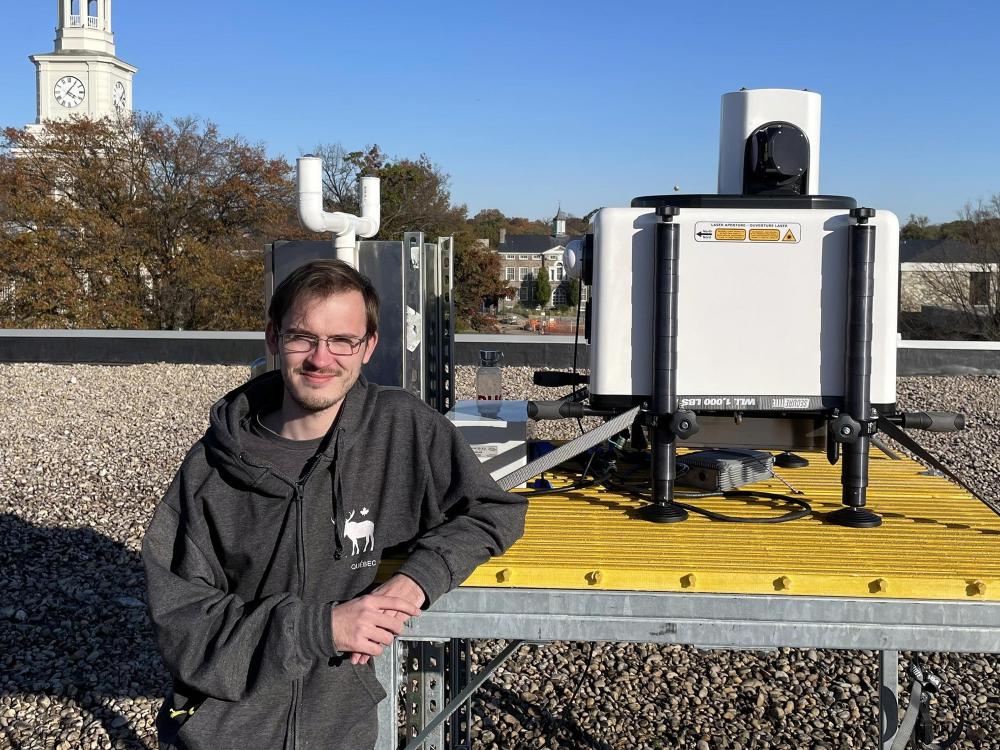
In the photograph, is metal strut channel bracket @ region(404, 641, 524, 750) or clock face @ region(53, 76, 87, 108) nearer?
metal strut channel bracket @ region(404, 641, 524, 750)

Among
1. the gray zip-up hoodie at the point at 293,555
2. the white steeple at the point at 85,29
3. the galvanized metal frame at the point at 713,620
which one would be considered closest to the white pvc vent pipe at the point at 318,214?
the gray zip-up hoodie at the point at 293,555

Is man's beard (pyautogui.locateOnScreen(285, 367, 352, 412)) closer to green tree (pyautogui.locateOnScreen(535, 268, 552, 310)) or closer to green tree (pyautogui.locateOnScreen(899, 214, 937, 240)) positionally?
green tree (pyautogui.locateOnScreen(899, 214, 937, 240))

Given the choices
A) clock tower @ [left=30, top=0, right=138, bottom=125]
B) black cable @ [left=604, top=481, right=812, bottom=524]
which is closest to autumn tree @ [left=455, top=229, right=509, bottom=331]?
black cable @ [left=604, top=481, right=812, bottom=524]

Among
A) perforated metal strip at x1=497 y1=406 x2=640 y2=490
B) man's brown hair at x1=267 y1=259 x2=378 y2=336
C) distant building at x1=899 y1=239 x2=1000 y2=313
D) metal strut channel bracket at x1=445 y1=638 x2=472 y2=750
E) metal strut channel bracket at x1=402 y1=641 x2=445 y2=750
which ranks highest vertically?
distant building at x1=899 y1=239 x2=1000 y2=313

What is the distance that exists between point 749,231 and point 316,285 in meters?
1.00

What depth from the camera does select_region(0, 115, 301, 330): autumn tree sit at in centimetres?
2536

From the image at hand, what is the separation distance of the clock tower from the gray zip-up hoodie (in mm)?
82366

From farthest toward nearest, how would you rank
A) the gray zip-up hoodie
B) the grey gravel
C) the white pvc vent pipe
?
the grey gravel, the white pvc vent pipe, the gray zip-up hoodie

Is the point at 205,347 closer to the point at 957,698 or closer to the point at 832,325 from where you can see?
the point at 957,698

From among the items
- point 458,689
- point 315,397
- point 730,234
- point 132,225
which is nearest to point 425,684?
point 458,689

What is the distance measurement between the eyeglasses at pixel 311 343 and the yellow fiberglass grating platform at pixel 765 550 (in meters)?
0.56

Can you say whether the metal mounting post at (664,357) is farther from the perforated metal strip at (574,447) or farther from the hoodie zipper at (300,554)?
the hoodie zipper at (300,554)

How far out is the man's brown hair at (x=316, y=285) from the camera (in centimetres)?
218

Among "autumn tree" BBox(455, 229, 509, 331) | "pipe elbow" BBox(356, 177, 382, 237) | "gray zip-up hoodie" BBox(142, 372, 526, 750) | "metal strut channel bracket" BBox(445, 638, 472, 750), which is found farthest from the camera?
"autumn tree" BBox(455, 229, 509, 331)
